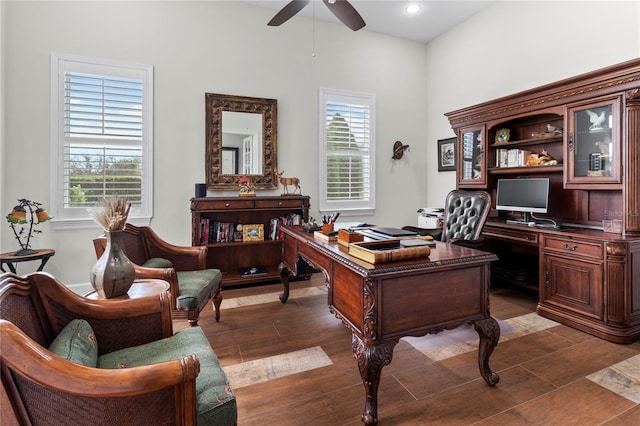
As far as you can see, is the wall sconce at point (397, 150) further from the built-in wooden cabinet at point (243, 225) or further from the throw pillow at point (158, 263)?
the throw pillow at point (158, 263)

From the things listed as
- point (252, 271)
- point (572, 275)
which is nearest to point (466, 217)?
point (572, 275)

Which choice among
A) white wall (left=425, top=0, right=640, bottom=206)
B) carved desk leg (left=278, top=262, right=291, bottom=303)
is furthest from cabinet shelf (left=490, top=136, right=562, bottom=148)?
carved desk leg (left=278, top=262, right=291, bottom=303)

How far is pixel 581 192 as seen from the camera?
3.25 metres

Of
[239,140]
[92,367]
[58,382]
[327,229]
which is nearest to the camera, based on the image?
[58,382]

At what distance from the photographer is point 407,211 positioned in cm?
523

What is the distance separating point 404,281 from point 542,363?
1.38m

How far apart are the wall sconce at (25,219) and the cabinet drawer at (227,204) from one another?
146 centimetres

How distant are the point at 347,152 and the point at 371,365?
3595 mm

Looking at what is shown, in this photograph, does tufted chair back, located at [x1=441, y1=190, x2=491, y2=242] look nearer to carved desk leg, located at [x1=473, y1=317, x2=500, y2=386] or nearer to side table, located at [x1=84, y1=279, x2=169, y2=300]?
carved desk leg, located at [x1=473, y1=317, x2=500, y2=386]

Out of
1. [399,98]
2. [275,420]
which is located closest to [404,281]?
[275,420]

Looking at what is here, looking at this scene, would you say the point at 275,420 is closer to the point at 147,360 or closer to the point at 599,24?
the point at 147,360

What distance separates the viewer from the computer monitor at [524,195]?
3305mm

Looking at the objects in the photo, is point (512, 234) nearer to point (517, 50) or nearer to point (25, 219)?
point (517, 50)

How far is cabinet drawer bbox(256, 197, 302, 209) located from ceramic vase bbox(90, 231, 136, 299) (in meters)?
2.24
